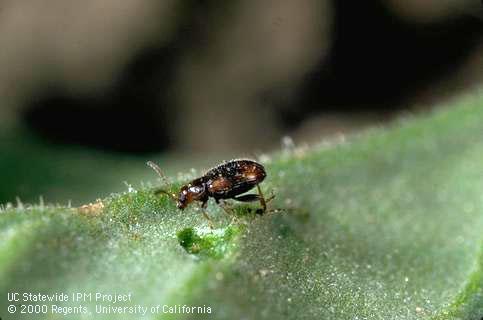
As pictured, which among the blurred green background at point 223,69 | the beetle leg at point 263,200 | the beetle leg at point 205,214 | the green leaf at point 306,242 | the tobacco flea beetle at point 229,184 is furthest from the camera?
the blurred green background at point 223,69

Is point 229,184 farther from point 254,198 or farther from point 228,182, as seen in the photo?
point 254,198

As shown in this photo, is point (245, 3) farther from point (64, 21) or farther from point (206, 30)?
point (64, 21)

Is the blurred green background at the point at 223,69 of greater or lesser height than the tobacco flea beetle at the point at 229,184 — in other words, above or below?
above

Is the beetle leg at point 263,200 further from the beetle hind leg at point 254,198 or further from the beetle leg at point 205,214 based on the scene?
the beetle leg at point 205,214

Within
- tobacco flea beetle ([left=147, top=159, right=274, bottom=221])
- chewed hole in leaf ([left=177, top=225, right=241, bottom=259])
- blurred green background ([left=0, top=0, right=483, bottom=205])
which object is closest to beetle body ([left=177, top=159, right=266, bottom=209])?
tobacco flea beetle ([left=147, top=159, right=274, bottom=221])

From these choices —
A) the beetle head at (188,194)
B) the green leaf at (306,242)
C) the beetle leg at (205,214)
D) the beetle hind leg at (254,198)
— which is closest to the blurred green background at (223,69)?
the green leaf at (306,242)

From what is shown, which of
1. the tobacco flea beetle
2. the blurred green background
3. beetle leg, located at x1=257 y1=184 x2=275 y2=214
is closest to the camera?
the tobacco flea beetle

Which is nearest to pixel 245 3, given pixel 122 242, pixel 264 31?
pixel 264 31

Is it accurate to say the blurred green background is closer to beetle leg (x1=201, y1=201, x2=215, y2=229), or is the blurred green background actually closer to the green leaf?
the green leaf
